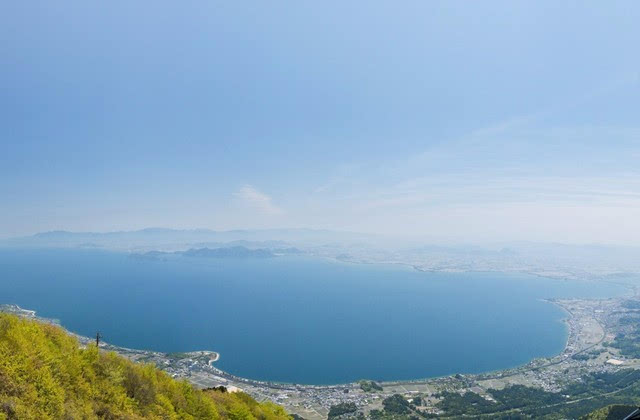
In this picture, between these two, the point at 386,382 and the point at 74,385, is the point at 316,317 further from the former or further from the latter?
the point at 74,385

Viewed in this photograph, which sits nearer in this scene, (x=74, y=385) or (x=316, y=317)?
(x=74, y=385)

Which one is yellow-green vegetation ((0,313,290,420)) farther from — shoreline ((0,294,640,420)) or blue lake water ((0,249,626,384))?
blue lake water ((0,249,626,384))

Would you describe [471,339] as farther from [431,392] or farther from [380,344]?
[431,392]

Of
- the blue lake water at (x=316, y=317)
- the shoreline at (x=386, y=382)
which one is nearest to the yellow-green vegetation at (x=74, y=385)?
the shoreline at (x=386, y=382)

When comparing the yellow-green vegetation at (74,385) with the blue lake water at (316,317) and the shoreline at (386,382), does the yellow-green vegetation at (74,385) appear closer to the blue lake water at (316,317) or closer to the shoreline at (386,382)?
the shoreline at (386,382)

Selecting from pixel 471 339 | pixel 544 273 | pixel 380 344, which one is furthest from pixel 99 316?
pixel 544 273

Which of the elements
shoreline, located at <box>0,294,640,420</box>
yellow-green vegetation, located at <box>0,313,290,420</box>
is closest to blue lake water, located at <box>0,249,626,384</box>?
shoreline, located at <box>0,294,640,420</box>

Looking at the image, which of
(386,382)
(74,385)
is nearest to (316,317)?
(386,382)
